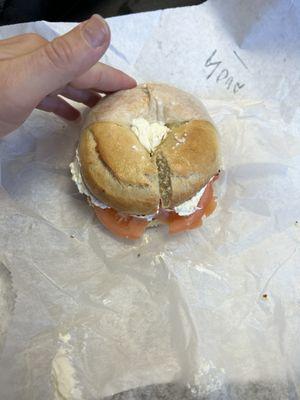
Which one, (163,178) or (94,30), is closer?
(94,30)

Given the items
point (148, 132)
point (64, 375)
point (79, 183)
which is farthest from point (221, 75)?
point (64, 375)

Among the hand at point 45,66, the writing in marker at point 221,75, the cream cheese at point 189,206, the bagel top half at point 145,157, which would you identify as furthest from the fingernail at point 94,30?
the writing in marker at point 221,75

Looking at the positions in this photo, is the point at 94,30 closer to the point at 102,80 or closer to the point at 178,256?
the point at 102,80

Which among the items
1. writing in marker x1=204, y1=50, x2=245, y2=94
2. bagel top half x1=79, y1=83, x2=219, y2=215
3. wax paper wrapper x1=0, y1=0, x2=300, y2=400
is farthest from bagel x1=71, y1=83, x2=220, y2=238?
writing in marker x1=204, y1=50, x2=245, y2=94

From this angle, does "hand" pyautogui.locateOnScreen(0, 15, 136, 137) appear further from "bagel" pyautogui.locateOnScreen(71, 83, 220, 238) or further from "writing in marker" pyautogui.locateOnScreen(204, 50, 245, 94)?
"writing in marker" pyautogui.locateOnScreen(204, 50, 245, 94)

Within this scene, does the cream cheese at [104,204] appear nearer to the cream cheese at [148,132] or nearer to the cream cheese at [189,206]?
the cream cheese at [189,206]

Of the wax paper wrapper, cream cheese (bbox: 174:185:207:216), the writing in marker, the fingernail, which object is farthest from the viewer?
the writing in marker

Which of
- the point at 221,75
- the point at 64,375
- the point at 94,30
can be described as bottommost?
the point at 64,375
